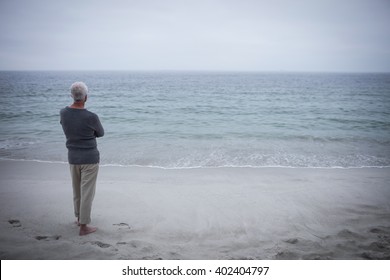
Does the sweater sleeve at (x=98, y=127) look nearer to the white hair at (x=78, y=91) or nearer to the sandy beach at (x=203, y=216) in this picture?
the white hair at (x=78, y=91)

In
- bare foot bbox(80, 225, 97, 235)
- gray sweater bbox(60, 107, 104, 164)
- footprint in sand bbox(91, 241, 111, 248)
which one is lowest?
footprint in sand bbox(91, 241, 111, 248)

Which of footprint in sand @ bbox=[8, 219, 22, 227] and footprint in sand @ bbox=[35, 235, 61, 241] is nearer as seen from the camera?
footprint in sand @ bbox=[35, 235, 61, 241]

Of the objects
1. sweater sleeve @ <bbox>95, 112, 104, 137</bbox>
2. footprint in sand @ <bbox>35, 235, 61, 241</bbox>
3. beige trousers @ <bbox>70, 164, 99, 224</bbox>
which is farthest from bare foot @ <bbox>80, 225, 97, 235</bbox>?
sweater sleeve @ <bbox>95, 112, 104, 137</bbox>

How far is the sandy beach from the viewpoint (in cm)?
327

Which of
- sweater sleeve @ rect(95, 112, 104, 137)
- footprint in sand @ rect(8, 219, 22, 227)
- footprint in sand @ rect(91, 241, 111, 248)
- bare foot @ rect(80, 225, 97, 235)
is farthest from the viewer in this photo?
footprint in sand @ rect(8, 219, 22, 227)

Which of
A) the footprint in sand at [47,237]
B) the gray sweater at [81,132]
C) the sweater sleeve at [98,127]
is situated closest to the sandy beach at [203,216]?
the footprint in sand at [47,237]

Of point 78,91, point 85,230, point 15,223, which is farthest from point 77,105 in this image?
point 15,223

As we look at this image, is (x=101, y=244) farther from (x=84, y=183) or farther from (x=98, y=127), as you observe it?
(x=98, y=127)

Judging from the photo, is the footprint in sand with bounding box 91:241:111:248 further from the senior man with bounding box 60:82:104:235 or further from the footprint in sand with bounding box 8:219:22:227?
the footprint in sand with bounding box 8:219:22:227

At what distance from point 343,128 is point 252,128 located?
501 centimetres

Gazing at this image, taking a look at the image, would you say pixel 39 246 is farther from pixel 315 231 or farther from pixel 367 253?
pixel 367 253

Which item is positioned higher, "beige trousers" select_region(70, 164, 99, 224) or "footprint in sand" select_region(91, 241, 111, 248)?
"beige trousers" select_region(70, 164, 99, 224)

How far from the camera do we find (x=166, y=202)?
4.95 meters

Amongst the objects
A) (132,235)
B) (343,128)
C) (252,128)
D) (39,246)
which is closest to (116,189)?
(132,235)
